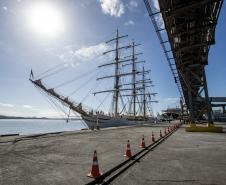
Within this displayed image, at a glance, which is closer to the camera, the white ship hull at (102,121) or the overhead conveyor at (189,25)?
the overhead conveyor at (189,25)

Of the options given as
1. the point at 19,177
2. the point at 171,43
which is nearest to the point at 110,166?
the point at 19,177

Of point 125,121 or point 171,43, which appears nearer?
point 171,43

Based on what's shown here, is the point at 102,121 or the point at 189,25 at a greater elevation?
the point at 189,25

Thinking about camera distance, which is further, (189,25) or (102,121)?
(102,121)

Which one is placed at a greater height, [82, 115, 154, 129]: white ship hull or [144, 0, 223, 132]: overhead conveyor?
[144, 0, 223, 132]: overhead conveyor

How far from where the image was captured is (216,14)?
13938 millimetres

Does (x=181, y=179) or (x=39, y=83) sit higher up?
(x=39, y=83)

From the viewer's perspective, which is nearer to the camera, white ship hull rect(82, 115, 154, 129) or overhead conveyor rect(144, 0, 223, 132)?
overhead conveyor rect(144, 0, 223, 132)

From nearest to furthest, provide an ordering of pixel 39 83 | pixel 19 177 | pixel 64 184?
pixel 64 184 → pixel 19 177 → pixel 39 83

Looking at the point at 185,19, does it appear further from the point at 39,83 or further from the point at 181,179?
the point at 39,83

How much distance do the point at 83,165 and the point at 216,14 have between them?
12742 mm

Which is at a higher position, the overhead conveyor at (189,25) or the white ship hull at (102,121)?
the overhead conveyor at (189,25)

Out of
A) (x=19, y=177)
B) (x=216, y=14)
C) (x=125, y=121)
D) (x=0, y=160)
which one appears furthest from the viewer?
(x=125, y=121)

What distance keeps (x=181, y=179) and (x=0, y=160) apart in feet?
21.3
